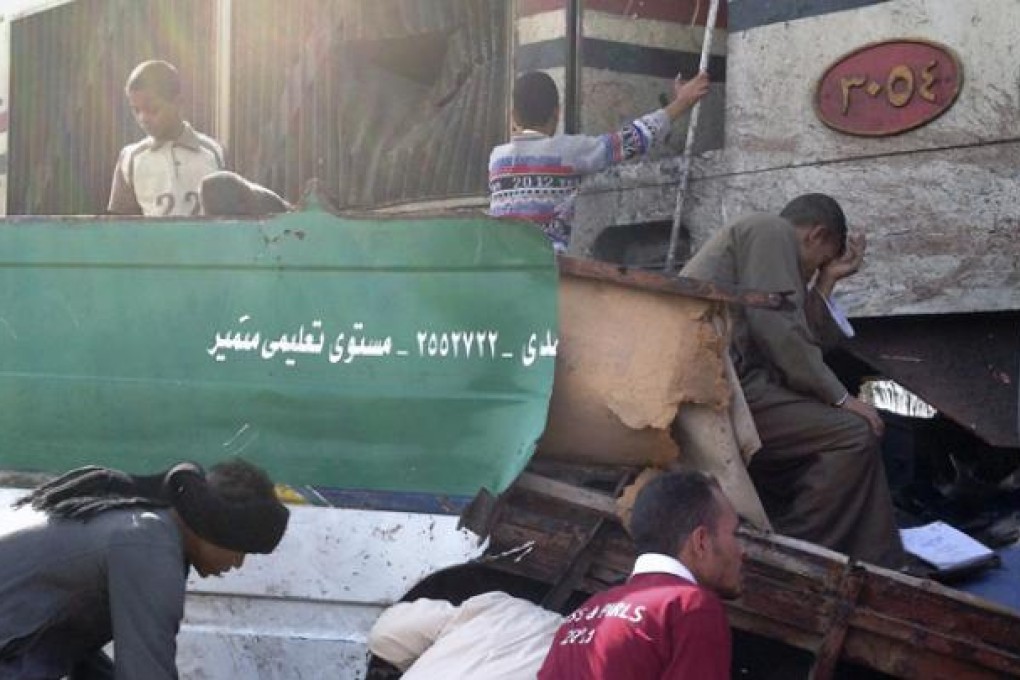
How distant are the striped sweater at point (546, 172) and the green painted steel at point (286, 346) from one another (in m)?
1.42

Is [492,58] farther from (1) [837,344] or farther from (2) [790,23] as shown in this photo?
(1) [837,344]

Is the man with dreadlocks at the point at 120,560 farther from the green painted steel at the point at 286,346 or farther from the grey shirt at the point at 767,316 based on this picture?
the grey shirt at the point at 767,316

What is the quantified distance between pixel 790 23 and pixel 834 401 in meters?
2.32

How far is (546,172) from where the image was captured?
5.66 meters

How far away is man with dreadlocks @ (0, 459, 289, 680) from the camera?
343cm

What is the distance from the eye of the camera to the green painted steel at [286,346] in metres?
4.17

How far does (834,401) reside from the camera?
15.8 ft

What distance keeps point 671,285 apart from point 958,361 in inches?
96.3

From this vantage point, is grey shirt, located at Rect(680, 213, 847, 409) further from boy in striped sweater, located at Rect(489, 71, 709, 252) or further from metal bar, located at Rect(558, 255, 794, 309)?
boy in striped sweater, located at Rect(489, 71, 709, 252)

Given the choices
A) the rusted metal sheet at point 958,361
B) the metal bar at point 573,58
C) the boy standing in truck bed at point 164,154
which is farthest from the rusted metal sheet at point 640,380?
the metal bar at point 573,58

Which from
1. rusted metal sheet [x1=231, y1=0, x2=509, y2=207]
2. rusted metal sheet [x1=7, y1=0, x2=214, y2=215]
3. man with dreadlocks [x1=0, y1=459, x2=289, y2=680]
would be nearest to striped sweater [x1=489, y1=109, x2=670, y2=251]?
rusted metal sheet [x1=231, y1=0, x2=509, y2=207]

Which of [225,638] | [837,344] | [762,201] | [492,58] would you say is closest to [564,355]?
[225,638]

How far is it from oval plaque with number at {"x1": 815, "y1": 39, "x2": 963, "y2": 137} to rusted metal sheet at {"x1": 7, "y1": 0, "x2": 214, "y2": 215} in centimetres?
389

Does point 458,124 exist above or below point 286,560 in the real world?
above
